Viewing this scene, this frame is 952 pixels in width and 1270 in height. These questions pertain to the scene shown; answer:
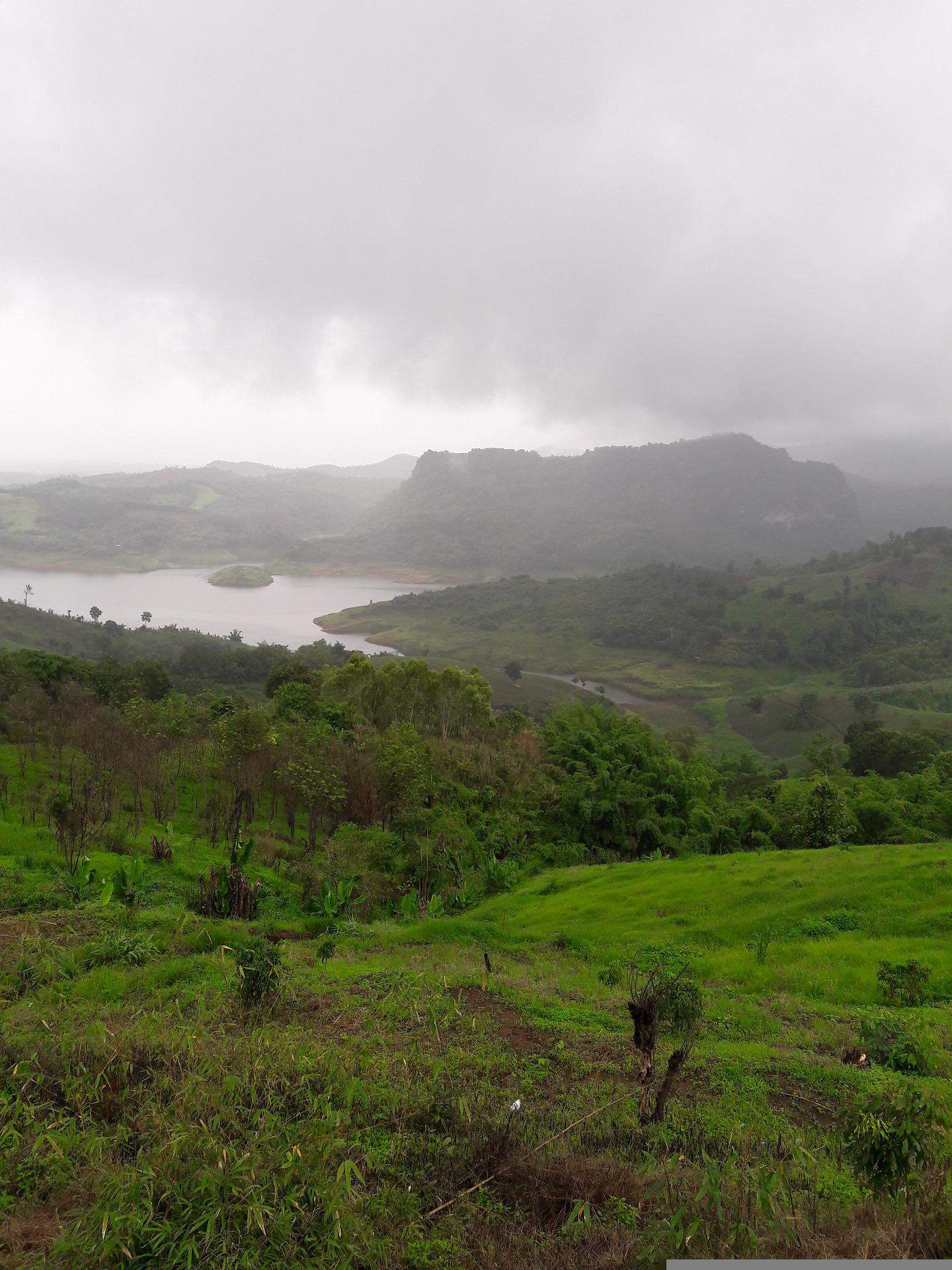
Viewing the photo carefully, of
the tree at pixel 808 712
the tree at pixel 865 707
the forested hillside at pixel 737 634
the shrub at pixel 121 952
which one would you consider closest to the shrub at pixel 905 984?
the shrub at pixel 121 952

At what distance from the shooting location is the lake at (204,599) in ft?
408

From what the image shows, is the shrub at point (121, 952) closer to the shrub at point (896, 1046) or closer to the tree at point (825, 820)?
the shrub at point (896, 1046)

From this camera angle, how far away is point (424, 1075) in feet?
20.6

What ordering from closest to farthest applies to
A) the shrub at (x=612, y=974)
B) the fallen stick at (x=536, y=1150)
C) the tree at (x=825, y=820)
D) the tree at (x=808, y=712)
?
1. the fallen stick at (x=536, y=1150)
2. the shrub at (x=612, y=974)
3. the tree at (x=825, y=820)
4. the tree at (x=808, y=712)

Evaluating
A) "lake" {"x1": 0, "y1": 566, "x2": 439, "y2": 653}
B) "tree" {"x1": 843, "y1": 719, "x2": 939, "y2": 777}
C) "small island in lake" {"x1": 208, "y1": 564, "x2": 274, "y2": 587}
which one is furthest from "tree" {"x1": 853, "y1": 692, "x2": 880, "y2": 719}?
"small island in lake" {"x1": 208, "y1": 564, "x2": 274, "y2": 587}

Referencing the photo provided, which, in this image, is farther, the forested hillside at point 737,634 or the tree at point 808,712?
the forested hillside at point 737,634

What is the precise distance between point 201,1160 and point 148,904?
328 inches

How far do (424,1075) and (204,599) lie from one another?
533 ft

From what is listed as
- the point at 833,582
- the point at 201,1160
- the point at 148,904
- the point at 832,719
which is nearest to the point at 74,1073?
the point at 201,1160

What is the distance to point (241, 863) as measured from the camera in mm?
14094

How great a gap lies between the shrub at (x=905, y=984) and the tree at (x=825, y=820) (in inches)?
388

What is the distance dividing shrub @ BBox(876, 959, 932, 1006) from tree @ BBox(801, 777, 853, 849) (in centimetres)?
985

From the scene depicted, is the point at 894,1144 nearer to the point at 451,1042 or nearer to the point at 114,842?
the point at 451,1042

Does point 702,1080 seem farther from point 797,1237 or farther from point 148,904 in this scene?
point 148,904
